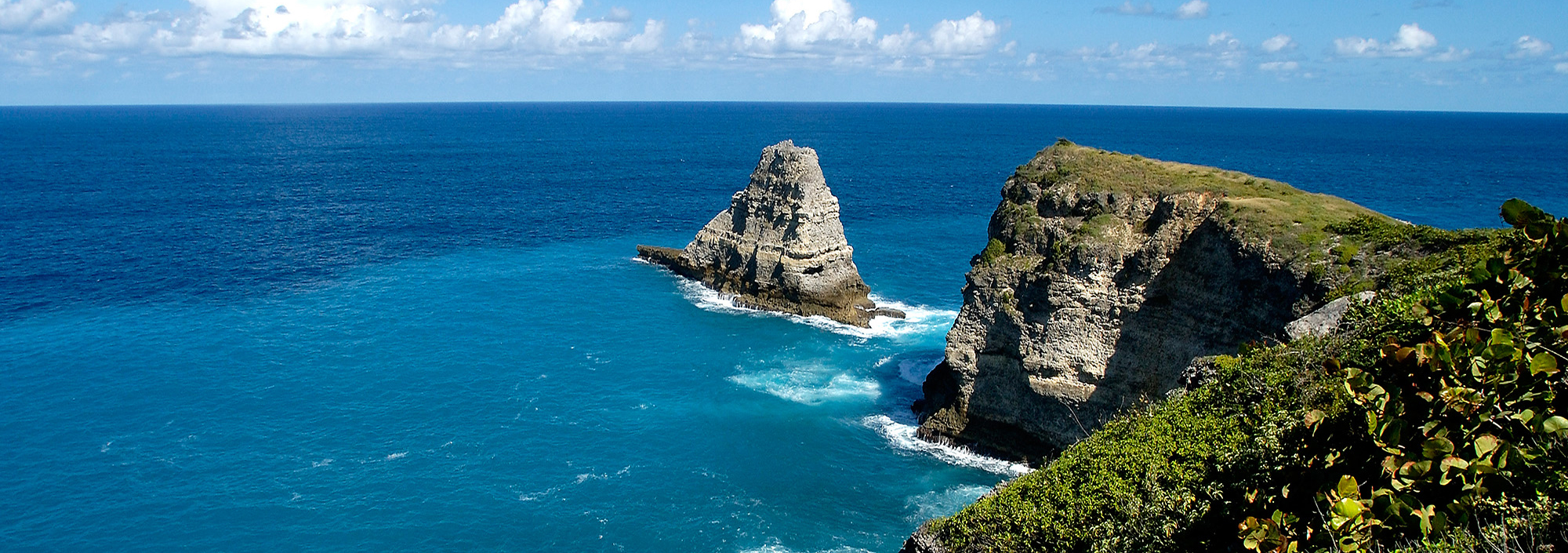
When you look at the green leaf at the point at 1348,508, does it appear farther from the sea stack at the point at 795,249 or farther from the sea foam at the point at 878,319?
the sea stack at the point at 795,249

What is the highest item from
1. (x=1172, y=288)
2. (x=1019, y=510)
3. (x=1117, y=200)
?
(x=1117, y=200)

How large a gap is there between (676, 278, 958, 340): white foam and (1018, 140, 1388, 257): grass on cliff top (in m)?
21.3

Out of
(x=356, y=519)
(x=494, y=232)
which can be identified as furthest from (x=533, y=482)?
(x=494, y=232)

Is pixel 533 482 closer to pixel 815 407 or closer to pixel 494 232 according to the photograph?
pixel 815 407

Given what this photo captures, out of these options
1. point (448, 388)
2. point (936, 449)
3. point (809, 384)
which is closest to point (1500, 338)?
point (936, 449)

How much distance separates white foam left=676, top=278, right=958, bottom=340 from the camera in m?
68.1

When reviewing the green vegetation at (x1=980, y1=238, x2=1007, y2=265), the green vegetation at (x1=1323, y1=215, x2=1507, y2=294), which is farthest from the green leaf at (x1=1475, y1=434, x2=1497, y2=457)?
the green vegetation at (x1=980, y1=238, x2=1007, y2=265)

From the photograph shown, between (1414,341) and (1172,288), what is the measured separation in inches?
968

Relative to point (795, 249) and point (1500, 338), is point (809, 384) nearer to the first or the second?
point (795, 249)

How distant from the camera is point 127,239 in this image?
97.6 meters

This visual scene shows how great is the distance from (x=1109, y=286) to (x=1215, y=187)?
680 cm

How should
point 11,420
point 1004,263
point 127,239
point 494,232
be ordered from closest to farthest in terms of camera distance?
point 1004,263
point 11,420
point 127,239
point 494,232

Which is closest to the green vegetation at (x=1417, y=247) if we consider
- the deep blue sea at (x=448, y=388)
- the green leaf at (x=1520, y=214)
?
the green leaf at (x=1520, y=214)

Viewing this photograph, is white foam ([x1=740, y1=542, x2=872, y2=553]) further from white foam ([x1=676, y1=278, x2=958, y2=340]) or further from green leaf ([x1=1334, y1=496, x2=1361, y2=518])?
white foam ([x1=676, y1=278, x2=958, y2=340])
